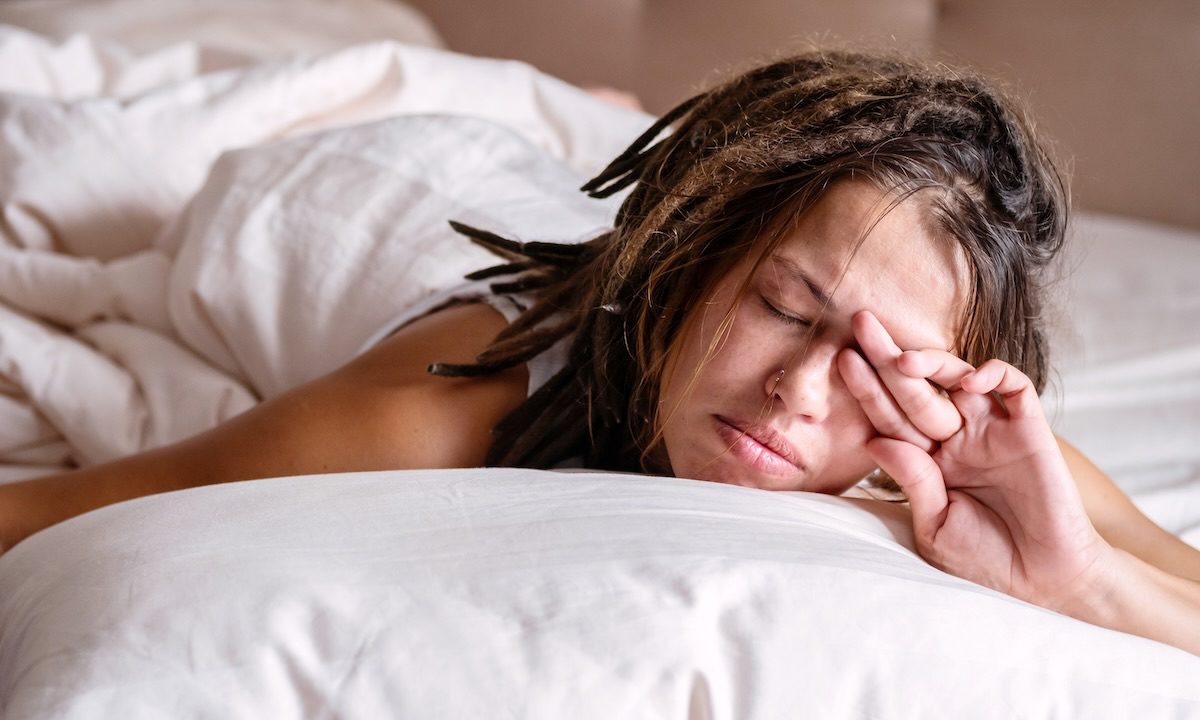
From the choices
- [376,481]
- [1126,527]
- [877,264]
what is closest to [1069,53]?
[1126,527]

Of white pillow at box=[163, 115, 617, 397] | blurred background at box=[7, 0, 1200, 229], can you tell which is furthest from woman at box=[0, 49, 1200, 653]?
blurred background at box=[7, 0, 1200, 229]

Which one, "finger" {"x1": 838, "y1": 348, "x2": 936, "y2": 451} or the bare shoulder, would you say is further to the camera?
the bare shoulder

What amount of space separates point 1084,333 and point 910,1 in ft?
2.27

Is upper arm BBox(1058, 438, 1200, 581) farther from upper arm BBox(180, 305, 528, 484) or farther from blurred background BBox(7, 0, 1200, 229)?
blurred background BBox(7, 0, 1200, 229)

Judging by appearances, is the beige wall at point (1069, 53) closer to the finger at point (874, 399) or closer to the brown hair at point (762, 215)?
the brown hair at point (762, 215)

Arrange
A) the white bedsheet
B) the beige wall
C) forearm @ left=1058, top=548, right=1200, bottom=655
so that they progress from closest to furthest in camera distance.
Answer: the white bedsheet
forearm @ left=1058, top=548, right=1200, bottom=655
the beige wall

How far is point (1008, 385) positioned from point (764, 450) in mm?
153

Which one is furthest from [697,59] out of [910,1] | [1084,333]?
[1084,333]

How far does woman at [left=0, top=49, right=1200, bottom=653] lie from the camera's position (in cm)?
67

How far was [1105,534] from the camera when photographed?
2.65 feet

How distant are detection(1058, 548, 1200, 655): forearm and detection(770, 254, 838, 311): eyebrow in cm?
23

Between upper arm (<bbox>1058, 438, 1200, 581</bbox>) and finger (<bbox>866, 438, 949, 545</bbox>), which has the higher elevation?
finger (<bbox>866, 438, 949, 545</bbox>)

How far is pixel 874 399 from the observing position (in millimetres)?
672

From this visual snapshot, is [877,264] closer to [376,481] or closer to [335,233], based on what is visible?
[376,481]
